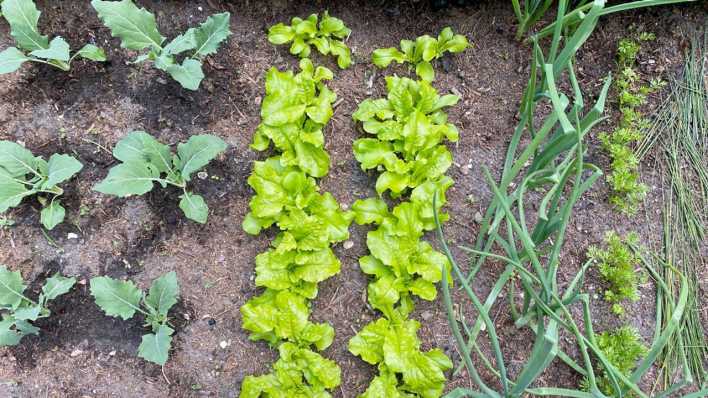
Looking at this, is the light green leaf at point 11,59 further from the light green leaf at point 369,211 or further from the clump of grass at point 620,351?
the clump of grass at point 620,351

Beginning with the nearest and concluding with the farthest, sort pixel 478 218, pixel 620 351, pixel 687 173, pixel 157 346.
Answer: pixel 157 346
pixel 620 351
pixel 478 218
pixel 687 173

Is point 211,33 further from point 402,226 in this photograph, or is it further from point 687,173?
point 687,173

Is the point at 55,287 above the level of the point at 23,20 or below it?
below

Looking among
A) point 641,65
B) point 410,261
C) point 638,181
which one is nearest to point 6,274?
point 410,261

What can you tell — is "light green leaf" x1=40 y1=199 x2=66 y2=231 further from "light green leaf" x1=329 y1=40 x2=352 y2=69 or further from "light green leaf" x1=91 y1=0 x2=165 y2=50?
"light green leaf" x1=329 y1=40 x2=352 y2=69

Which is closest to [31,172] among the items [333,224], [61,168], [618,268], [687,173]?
[61,168]

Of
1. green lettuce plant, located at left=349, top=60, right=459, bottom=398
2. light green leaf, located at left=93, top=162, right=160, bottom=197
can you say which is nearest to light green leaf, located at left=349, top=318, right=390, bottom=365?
green lettuce plant, located at left=349, top=60, right=459, bottom=398
